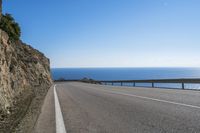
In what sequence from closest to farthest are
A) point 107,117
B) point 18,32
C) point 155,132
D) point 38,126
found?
point 155,132 < point 38,126 < point 107,117 < point 18,32

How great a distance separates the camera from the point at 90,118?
8.20 meters

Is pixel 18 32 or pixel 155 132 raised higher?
pixel 18 32

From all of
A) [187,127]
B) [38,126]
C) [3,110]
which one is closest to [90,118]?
[38,126]

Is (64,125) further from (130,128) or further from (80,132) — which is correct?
(130,128)

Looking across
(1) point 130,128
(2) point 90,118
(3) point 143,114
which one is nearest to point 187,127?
(1) point 130,128

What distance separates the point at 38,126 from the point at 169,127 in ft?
10.6

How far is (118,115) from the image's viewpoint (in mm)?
8438

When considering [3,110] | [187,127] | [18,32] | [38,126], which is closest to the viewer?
[187,127]

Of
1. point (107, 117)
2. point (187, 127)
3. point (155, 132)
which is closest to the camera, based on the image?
point (155, 132)

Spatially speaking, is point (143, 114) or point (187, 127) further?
point (143, 114)

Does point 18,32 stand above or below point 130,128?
above

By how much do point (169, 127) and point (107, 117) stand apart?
7.50 feet

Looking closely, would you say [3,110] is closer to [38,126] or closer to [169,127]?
[38,126]

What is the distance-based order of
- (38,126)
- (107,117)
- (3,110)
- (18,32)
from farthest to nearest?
(18,32)
(3,110)
(107,117)
(38,126)
